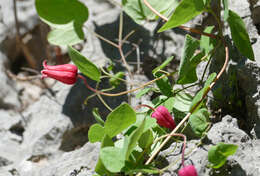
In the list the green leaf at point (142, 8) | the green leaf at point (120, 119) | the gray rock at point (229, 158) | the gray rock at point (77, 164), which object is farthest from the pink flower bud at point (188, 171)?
the green leaf at point (142, 8)

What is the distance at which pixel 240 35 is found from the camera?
35.3 inches

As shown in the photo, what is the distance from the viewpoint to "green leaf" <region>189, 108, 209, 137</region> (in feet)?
2.67

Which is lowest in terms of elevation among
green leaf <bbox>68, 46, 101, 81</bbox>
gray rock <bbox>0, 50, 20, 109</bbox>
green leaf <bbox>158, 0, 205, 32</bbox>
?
gray rock <bbox>0, 50, 20, 109</bbox>

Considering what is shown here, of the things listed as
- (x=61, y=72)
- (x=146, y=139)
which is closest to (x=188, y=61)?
(x=146, y=139)

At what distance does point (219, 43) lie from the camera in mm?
961

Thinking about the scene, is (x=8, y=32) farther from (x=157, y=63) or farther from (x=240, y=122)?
(x=240, y=122)

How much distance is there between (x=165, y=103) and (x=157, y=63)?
418 mm

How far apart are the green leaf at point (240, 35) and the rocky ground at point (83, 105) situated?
0.04 metres

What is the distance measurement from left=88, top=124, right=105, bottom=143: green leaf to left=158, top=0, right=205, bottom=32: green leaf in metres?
0.26

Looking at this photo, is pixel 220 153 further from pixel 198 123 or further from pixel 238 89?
pixel 238 89

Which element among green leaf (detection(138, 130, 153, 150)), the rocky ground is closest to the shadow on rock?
the rocky ground

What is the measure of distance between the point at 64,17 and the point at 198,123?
0.52m

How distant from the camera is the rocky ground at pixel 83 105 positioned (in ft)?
2.73

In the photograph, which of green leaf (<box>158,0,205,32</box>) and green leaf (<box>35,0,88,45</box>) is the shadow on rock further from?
green leaf (<box>35,0,88,45</box>)
